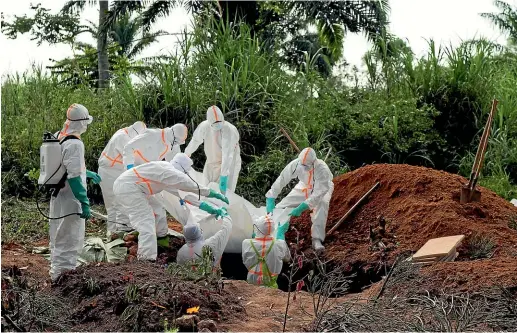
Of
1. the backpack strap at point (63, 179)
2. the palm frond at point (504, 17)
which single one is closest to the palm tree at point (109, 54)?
the backpack strap at point (63, 179)

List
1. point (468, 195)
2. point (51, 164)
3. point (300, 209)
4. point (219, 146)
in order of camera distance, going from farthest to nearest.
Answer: point (219, 146), point (468, 195), point (300, 209), point (51, 164)

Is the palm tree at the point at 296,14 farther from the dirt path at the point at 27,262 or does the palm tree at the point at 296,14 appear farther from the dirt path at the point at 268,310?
the dirt path at the point at 268,310

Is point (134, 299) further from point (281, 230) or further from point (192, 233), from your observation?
point (281, 230)

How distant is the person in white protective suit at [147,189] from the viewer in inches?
352

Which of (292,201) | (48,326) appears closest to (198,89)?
(292,201)

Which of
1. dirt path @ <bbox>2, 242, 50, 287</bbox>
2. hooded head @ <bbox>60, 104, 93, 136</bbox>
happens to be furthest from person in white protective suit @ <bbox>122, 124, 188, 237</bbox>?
hooded head @ <bbox>60, 104, 93, 136</bbox>

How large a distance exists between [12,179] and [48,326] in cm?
885

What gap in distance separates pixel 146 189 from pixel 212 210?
0.79 metres

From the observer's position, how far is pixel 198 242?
29.7 feet

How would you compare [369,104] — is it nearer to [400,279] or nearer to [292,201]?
[292,201]

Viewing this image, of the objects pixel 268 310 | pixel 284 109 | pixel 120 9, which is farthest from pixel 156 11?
pixel 268 310

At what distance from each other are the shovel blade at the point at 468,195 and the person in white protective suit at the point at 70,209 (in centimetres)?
500

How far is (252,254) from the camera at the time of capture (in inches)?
357

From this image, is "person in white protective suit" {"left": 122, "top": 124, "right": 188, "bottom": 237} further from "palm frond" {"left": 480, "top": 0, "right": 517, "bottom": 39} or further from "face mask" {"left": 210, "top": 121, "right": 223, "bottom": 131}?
"palm frond" {"left": 480, "top": 0, "right": 517, "bottom": 39}
